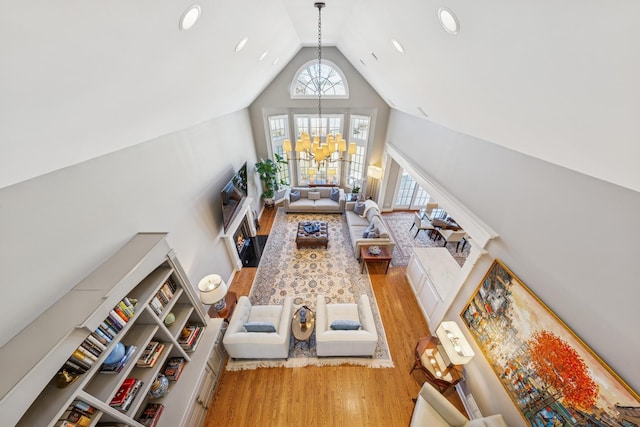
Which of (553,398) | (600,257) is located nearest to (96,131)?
(600,257)

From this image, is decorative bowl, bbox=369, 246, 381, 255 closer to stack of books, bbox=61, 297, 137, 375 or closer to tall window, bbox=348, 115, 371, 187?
tall window, bbox=348, 115, 371, 187

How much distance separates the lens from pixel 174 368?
2607mm

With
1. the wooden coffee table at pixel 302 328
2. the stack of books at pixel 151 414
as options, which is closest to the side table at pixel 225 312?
the wooden coffee table at pixel 302 328

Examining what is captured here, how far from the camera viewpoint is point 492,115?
2221mm

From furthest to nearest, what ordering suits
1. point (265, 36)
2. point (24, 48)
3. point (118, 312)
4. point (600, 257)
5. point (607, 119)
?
point (265, 36)
point (118, 312)
point (600, 257)
point (607, 119)
point (24, 48)

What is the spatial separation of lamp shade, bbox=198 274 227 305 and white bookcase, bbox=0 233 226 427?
28cm

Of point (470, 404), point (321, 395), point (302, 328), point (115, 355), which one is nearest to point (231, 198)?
point (302, 328)

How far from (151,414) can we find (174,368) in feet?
1.37

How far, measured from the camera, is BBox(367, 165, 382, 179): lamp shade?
7.24 meters

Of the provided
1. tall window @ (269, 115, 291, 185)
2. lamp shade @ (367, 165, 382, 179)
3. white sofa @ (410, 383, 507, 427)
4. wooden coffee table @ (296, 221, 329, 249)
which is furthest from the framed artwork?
tall window @ (269, 115, 291, 185)

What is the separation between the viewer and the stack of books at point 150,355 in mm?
2273

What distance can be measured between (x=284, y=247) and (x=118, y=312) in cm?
413

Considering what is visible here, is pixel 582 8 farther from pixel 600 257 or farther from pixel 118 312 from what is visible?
pixel 118 312

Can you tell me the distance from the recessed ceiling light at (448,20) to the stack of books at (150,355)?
419cm
